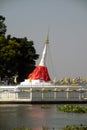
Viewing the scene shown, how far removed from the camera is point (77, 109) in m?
37.6

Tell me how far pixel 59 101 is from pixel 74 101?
6.14ft

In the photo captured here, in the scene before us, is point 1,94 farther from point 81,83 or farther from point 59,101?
point 81,83

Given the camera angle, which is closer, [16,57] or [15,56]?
[15,56]

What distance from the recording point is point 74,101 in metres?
50.9

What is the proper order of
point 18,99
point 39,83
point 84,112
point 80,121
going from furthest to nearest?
point 39,83, point 18,99, point 84,112, point 80,121

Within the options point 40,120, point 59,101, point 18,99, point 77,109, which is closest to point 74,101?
point 59,101

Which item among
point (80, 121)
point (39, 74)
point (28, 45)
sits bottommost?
point (80, 121)

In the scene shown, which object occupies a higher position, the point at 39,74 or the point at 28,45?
the point at 28,45

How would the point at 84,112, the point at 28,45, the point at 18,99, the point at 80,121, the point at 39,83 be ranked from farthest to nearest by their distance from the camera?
the point at 28,45, the point at 39,83, the point at 18,99, the point at 84,112, the point at 80,121

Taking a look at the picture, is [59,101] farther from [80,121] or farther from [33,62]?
[80,121]

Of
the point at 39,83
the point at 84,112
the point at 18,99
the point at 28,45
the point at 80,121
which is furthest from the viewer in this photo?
the point at 28,45

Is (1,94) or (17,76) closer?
(1,94)

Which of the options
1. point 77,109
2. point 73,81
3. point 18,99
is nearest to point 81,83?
point 73,81

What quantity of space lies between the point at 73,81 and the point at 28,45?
35.3ft
